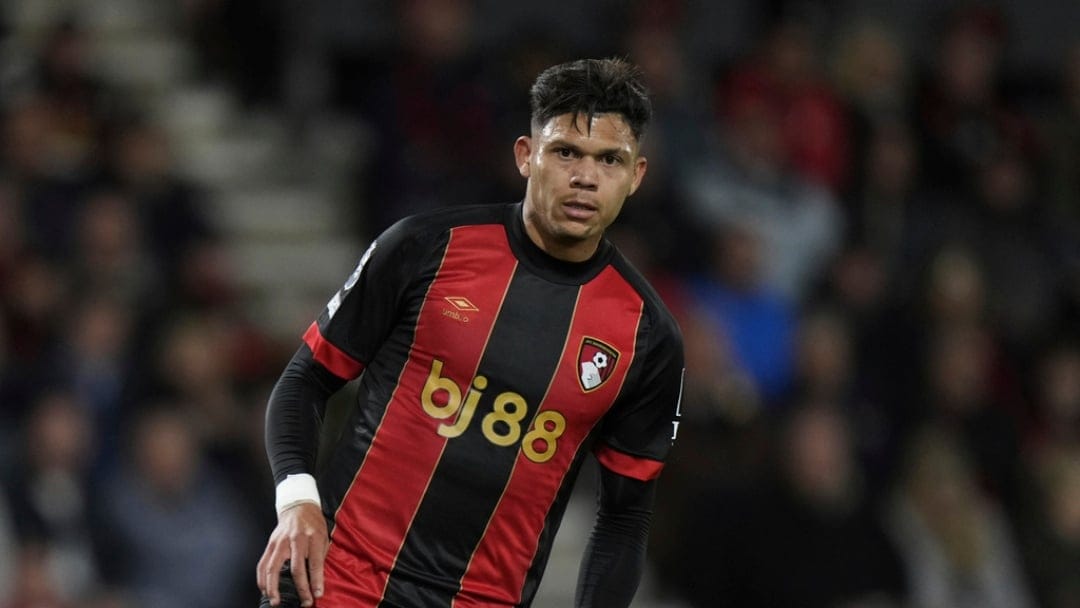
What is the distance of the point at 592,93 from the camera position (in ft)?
13.3

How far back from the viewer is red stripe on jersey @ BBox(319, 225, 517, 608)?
405 cm

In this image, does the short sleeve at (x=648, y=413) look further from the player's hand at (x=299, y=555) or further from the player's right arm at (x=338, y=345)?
the player's hand at (x=299, y=555)

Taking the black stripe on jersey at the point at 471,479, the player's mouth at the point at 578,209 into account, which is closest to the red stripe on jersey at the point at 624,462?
the black stripe on jersey at the point at 471,479

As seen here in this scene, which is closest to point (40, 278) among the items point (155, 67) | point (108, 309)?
point (108, 309)

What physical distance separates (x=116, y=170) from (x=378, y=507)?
446 cm

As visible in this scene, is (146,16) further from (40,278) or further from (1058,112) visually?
(1058,112)

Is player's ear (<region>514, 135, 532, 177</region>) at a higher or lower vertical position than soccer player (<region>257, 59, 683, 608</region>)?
higher

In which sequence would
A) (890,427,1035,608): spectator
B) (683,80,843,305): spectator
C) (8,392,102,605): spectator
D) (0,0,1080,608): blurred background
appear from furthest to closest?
Result: 1. (683,80,843,305): spectator
2. (890,427,1035,608): spectator
3. (0,0,1080,608): blurred background
4. (8,392,102,605): spectator

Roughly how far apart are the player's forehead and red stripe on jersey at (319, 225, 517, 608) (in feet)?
1.20

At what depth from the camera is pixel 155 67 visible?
31.2 feet

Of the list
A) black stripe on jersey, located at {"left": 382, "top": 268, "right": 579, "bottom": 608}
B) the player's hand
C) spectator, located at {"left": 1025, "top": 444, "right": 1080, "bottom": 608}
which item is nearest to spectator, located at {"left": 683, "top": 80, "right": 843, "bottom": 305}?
spectator, located at {"left": 1025, "top": 444, "right": 1080, "bottom": 608}

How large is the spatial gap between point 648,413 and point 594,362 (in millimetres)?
212

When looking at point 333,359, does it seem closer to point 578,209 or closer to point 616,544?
point 578,209

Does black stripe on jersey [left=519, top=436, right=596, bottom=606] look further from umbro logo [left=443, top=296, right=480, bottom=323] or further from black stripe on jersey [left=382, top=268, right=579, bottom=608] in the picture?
umbro logo [left=443, top=296, right=480, bottom=323]
